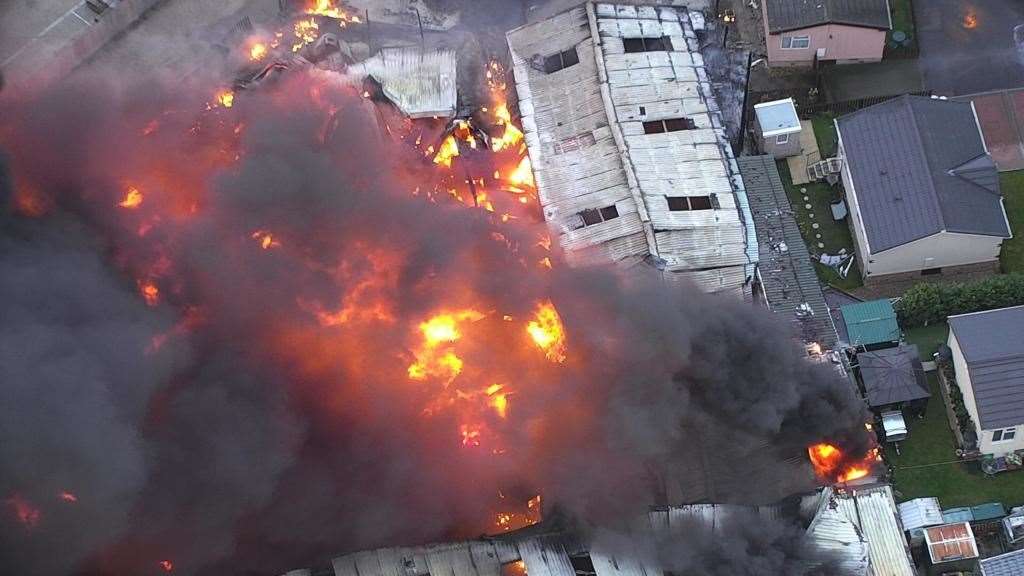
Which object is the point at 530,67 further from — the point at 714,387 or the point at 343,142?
the point at 714,387

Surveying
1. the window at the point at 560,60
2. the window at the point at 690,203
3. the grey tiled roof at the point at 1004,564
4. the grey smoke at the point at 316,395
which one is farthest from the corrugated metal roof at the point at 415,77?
the grey tiled roof at the point at 1004,564

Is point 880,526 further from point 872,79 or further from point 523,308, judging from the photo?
point 872,79

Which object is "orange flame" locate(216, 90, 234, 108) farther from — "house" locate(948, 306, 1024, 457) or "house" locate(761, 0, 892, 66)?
"house" locate(948, 306, 1024, 457)

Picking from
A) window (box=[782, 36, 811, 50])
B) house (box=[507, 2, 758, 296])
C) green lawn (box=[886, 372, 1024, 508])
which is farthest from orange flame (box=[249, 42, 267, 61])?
green lawn (box=[886, 372, 1024, 508])

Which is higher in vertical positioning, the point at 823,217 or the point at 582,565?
the point at 823,217

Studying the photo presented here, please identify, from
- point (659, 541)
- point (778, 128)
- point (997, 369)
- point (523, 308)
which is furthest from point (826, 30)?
point (659, 541)

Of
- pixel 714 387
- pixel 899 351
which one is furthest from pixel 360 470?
pixel 899 351
